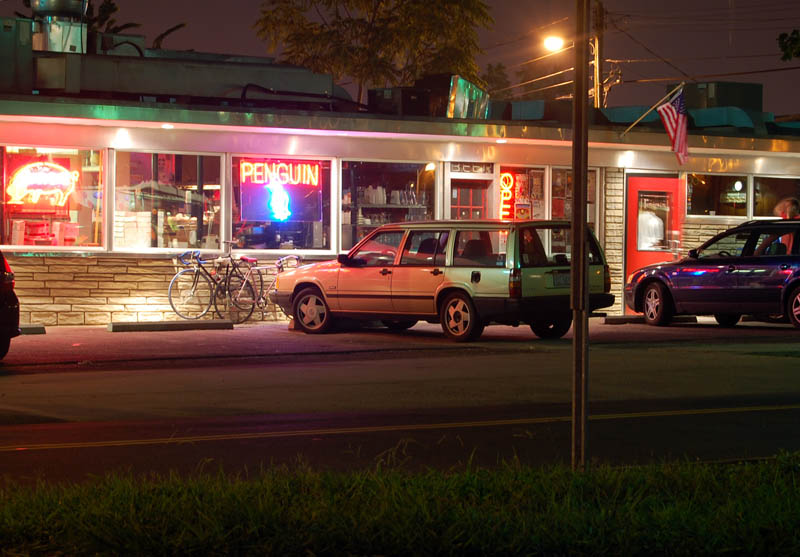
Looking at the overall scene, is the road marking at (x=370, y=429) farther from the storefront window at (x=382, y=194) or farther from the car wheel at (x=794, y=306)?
the storefront window at (x=382, y=194)

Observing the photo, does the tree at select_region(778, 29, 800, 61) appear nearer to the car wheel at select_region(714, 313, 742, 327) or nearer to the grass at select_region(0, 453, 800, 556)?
the grass at select_region(0, 453, 800, 556)

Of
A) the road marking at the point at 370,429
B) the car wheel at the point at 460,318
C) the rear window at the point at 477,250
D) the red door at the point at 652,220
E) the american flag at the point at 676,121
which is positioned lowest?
the road marking at the point at 370,429

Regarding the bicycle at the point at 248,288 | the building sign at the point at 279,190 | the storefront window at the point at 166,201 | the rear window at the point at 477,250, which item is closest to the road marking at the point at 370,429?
the rear window at the point at 477,250

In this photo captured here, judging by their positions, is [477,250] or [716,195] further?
[716,195]

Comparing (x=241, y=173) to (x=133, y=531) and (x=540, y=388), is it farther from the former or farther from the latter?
(x=133, y=531)

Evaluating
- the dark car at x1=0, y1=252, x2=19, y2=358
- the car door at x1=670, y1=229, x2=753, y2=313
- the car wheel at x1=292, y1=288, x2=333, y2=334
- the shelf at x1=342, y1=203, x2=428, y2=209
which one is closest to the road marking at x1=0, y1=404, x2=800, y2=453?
the dark car at x1=0, y1=252, x2=19, y2=358

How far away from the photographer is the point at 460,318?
16094 mm

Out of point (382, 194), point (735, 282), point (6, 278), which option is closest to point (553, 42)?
point (382, 194)

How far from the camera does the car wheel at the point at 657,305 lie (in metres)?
19.3

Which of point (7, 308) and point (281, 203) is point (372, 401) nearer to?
point (7, 308)

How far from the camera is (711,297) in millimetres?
18438

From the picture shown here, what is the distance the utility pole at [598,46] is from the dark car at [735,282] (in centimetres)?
1761

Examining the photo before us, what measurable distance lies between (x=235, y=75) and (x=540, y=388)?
11.3 meters

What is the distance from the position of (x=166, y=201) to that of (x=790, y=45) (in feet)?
40.6
